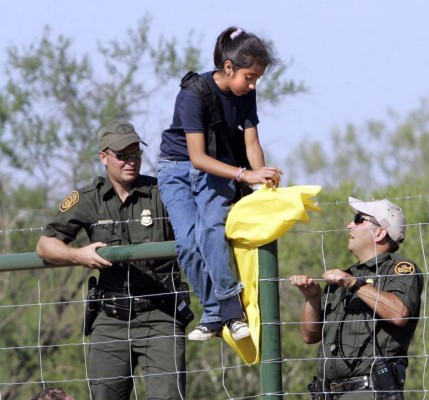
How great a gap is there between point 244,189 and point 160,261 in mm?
691

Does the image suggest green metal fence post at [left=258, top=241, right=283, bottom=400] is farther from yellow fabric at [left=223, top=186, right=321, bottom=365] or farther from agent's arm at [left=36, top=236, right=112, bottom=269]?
agent's arm at [left=36, top=236, right=112, bottom=269]

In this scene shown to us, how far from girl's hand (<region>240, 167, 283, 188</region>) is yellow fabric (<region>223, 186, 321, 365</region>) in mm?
45

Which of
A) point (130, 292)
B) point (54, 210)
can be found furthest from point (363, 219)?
point (54, 210)

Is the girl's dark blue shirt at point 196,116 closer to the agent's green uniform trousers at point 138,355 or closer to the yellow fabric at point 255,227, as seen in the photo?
the yellow fabric at point 255,227

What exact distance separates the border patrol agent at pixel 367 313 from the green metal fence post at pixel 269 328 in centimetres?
20

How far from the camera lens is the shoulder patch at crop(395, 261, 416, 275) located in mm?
5043

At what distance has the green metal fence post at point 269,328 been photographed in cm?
479

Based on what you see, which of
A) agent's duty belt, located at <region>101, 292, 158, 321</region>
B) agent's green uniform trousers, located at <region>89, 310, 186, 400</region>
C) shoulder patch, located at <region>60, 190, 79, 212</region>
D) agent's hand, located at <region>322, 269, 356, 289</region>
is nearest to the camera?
agent's hand, located at <region>322, 269, 356, 289</region>

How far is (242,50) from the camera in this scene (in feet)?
16.1

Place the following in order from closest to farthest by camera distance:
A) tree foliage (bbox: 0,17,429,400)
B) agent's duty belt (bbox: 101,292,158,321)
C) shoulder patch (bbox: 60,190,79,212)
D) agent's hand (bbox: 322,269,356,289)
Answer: agent's hand (bbox: 322,269,356,289)
agent's duty belt (bbox: 101,292,158,321)
shoulder patch (bbox: 60,190,79,212)
tree foliage (bbox: 0,17,429,400)

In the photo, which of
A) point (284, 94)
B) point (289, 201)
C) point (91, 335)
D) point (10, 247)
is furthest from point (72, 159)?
point (289, 201)

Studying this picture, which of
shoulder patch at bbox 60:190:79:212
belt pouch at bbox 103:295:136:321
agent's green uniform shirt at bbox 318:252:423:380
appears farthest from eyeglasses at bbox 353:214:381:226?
shoulder patch at bbox 60:190:79:212

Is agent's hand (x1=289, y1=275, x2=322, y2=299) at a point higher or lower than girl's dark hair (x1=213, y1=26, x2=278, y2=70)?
lower

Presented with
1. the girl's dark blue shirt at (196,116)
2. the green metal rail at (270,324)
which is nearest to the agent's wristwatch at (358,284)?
the green metal rail at (270,324)
